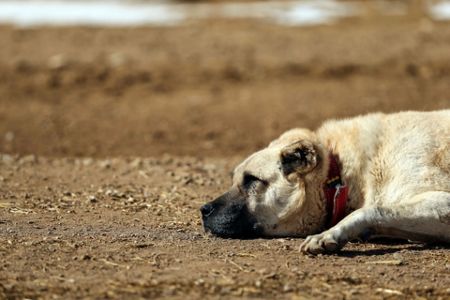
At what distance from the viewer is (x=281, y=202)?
22.6 feet

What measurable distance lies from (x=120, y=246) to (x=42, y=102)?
28.8ft

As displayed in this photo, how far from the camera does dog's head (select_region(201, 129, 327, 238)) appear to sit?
22.6ft

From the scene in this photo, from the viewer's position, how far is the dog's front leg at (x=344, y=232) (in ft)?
21.1

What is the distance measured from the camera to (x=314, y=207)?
22.6 ft

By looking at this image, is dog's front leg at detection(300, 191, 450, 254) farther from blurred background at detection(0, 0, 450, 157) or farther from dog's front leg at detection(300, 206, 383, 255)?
blurred background at detection(0, 0, 450, 157)

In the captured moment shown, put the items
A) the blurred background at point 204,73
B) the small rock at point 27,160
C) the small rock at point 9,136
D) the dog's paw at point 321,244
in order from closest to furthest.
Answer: the dog's paw at point 321,244
the small rock at point 27,160
the small rock at point 9,136
the blurred background at point 204,73

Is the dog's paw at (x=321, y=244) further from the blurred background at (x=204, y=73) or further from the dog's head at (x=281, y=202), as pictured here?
the blurred background at (x=204, y=73)

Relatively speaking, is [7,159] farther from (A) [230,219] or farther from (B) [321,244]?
(B) [321,244]

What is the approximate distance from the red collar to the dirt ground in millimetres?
284

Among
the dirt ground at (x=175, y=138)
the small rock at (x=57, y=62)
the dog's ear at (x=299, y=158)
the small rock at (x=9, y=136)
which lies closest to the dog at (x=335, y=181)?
the dog's ear at (x=299, y=158)

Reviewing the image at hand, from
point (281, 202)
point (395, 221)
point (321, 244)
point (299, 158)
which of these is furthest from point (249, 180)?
point (395, 221)

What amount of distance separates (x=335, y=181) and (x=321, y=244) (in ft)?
2.15

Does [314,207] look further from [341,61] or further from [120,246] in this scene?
[341,61]

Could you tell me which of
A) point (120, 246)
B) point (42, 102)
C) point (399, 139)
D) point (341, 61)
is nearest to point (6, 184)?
point (120, 246)
